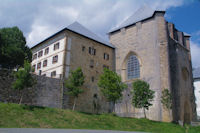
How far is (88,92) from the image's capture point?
89.9ft

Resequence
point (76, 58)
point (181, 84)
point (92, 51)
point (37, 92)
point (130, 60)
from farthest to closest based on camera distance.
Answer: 1. point (130, 60)
2. point (181, 84)
3. point (92, 51)
4. point (76, 58)
5. point (37, 92)

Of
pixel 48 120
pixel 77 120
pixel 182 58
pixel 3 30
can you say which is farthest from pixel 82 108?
pixel 182 58

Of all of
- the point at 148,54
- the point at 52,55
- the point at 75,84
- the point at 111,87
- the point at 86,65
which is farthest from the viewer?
the point at 148,54

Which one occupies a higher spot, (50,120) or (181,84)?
(181,84)

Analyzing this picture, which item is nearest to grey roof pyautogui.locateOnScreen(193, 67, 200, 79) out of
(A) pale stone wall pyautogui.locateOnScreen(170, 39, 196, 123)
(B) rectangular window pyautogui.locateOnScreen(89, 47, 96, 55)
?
(A) pale stone wall pyautogui.locateOnScreen(170, 39, 196, 123)

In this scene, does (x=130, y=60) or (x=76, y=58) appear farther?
(x=130, y=60)

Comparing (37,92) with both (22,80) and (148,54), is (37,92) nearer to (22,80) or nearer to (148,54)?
(22,80)

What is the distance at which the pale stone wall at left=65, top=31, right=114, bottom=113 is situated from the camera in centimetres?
2648

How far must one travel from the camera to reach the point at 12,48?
25734 mm

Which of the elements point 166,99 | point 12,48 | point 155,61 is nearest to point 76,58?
point 12,48

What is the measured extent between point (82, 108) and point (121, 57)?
1082 centimetres

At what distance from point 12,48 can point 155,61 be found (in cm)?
1858

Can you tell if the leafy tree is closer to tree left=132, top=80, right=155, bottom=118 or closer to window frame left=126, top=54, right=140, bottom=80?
tree left=132, top=80, right=155, bottom=118

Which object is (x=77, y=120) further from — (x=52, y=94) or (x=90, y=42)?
(x=90, y=42)
